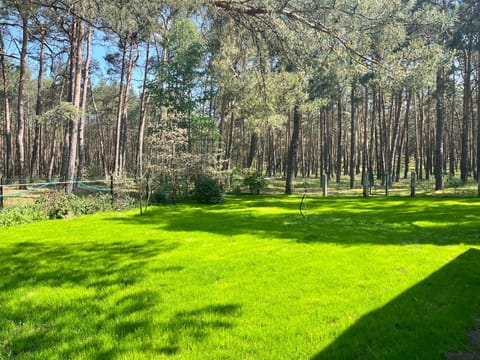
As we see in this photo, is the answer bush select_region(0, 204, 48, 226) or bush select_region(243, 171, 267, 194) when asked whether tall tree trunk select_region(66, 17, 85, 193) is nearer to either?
bush select_region(0, 204, 48, 226)

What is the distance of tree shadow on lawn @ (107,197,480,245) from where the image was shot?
299 inches

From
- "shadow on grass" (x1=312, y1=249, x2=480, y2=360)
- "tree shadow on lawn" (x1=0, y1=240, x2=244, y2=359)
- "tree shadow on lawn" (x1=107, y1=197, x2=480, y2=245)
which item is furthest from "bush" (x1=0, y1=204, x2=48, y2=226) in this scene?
"shadow on grass" (x1=312, y1=249, x2=480, y2=360)

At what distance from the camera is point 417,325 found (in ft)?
10.8

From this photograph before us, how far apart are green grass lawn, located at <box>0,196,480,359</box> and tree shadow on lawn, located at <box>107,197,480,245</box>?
0.12m

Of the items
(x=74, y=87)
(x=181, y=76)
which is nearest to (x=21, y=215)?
(x=74, y=87)

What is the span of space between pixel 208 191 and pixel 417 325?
1256cm

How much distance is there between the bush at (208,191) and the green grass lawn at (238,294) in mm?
7145

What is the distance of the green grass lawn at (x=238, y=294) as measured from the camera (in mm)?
2910

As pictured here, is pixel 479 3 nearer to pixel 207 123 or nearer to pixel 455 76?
pixel 455 76

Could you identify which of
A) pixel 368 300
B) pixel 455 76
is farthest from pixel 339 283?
pixel 455 76

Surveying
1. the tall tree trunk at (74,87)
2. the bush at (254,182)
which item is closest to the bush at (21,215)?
the tall tree trunk at (74,87)

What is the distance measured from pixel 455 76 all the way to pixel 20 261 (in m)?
32.5

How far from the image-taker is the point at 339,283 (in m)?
4.46

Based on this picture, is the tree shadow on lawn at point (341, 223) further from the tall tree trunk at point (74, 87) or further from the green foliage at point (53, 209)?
the tall tree trunk at point (74, 87)
